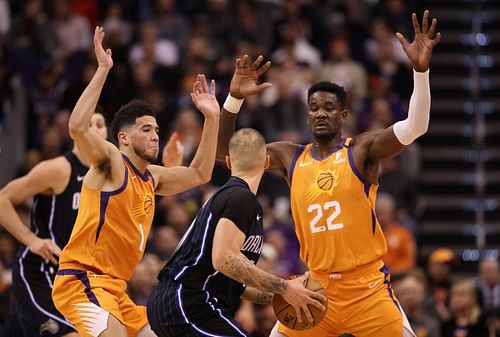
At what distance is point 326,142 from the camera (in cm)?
863

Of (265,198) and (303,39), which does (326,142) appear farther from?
(303,39)

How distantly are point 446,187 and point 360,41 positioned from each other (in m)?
2.91

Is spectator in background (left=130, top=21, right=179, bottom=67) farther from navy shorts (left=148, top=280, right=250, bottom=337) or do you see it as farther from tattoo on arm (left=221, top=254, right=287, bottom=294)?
tattoo on arm (left=221, top=254, right=287, bottom=294)

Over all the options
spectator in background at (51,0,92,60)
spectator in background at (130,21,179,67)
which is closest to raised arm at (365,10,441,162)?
spectator in background at (130,21,179,67)

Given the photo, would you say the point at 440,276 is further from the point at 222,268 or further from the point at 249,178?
the point at 222,268

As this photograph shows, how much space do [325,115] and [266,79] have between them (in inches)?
312

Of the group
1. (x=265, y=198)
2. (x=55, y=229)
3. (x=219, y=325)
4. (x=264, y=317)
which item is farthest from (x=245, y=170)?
(x=265, y=198)

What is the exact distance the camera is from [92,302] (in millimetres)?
7988

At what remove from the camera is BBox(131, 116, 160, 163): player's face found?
8320mm

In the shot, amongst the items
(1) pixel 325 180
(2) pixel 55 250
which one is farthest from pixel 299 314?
(2) pixel 55 250

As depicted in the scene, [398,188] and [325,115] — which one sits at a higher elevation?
[325,115]

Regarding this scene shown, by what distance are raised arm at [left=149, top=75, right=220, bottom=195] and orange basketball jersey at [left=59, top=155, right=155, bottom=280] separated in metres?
0.56

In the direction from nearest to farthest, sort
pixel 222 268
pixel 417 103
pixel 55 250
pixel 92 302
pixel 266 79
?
pixel 222 268 < pixel 92 302 < pixel 417 103 < pixel 55 250 < pixel 266 79

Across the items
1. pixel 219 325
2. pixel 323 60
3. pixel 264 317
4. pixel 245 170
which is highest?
pixel 323 60
